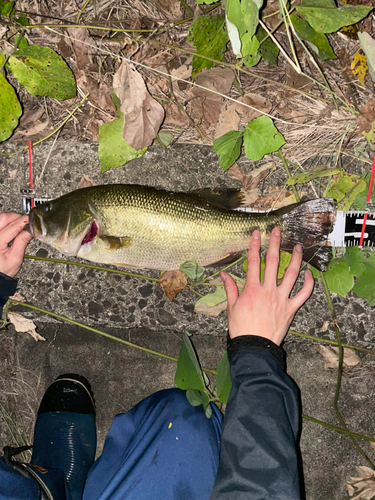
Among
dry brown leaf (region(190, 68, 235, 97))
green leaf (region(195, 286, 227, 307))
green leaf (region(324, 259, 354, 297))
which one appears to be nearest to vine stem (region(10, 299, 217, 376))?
green leaf (region(195, 286, 227, 307))

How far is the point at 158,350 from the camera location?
3.36 m

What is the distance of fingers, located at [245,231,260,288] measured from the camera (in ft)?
9.27

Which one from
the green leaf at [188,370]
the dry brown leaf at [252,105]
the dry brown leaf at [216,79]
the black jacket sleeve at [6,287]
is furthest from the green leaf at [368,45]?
the black jacket sleeve at [6,287]

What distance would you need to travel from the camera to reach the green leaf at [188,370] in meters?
2.89

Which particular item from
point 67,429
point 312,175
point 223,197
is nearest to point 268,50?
point 312,175

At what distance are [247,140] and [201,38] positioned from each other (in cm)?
86

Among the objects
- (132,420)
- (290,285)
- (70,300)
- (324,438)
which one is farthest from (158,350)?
(324,438)

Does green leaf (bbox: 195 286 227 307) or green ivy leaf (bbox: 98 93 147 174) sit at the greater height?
green ivy leaf (bbox: 98 93 147 174)

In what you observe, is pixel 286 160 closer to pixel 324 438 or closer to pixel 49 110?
pixel 49 110

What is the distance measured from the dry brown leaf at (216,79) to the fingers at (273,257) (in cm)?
125

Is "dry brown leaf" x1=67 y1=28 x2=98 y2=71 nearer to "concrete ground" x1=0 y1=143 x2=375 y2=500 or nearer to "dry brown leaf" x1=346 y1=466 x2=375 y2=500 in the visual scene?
"concrete ground" x1=0 y1=143 x2=375 y2=500

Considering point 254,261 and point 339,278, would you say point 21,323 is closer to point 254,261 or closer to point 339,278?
point 254,261

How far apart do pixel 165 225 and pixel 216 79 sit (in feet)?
4.31

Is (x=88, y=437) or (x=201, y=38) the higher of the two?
(x=201, y=38)
